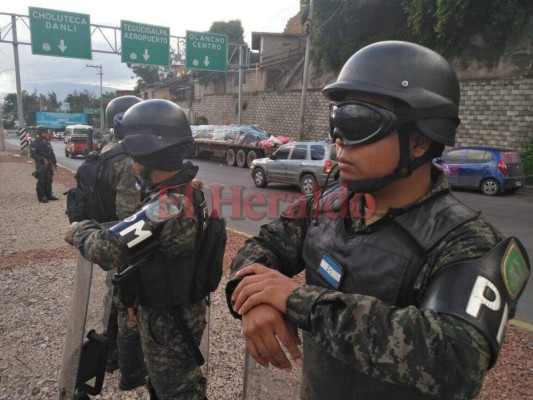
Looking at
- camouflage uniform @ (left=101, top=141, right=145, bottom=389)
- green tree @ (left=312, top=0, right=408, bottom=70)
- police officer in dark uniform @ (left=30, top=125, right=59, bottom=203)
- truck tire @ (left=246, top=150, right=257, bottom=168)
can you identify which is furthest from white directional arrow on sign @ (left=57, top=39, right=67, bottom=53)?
camouflage uniform @ (left=101, top=141, right=145, bottom=389)

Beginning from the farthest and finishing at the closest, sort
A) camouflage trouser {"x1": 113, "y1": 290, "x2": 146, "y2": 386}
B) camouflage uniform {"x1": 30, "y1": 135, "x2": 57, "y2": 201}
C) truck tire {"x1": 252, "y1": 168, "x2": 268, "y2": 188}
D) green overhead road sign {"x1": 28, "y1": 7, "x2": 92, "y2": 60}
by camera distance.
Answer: green overhead road sign {"x1": 28, "y1": 7, "x2": 92, "y2": 60}, truck tire {"x1": 252, "y1": 168, "x2": 268, "y2": 188}, camouflage uniform {"x1": 30, "y1": 135, "x2": 57, "y2": 201}, camouflage trouser {"x1": 113, "y1": 290, "x2": 146, "y2": 386}

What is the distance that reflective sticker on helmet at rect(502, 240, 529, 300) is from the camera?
0.86 meters

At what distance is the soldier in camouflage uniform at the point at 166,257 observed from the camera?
6.41ft

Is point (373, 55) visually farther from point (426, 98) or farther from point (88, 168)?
point (88, 168)

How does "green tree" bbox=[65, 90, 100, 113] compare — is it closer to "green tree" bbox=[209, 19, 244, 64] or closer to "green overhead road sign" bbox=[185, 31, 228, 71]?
"green tree" bbox=[209, 19, 244, 64]

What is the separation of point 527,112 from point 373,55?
15310mm

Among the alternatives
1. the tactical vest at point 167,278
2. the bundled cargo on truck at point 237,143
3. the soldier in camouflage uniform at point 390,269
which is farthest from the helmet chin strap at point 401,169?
the bundled cargo on truck at point 237,143

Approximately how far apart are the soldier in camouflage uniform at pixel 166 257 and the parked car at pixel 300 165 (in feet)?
27.1

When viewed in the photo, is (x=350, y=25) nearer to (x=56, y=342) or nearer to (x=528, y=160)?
(x=528, y=160)

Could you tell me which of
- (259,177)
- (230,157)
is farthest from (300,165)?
(230,157)

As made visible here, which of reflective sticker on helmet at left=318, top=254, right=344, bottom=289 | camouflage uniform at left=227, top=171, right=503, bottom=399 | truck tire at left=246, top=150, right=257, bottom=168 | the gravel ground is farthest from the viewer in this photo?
truck tire at left=246, top=150, right=257, bottom=168

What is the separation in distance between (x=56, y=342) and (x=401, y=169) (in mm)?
3163

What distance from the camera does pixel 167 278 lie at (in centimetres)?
205

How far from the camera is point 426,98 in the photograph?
1.07 meters
